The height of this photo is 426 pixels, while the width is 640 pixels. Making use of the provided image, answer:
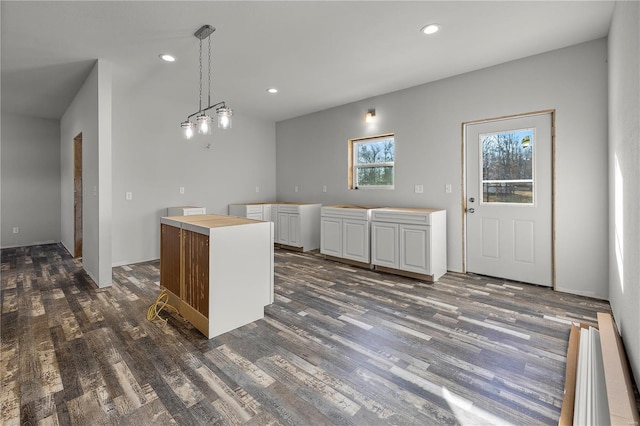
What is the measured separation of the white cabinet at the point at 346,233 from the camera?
4516 mm

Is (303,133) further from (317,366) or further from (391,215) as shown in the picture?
(317,366)

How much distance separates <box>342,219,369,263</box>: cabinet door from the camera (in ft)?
14.8

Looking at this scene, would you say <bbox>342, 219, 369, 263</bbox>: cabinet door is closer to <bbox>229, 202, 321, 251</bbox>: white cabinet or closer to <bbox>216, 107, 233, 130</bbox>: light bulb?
<bbox>229, 202, 321, 251</bbox>: white cabinet

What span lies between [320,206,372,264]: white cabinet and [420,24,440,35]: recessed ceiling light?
233 cm

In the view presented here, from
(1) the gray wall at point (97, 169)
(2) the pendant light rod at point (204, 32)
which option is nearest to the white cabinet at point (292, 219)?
(1) the gray wall at point (97, 169)

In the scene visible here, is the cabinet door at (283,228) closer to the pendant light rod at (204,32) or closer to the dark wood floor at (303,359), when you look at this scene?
the dark wood floor at (303,359)

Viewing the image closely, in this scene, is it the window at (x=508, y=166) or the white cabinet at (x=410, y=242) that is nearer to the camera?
the window at (x=508, y=166)

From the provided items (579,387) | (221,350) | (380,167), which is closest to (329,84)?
(380,167)

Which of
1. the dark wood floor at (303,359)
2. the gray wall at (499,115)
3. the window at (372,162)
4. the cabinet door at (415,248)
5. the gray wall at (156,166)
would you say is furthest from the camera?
the window at (372,162)

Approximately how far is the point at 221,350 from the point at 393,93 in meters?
4.26

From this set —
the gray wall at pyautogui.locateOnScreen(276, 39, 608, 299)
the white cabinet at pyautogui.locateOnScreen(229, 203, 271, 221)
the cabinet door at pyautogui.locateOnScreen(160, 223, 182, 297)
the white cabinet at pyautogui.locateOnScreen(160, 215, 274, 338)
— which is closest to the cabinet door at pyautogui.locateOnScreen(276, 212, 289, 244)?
the white cabinet at pyautogui.locateOnScreen(229, 203, 271, 221)

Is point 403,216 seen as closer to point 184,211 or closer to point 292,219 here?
point 292,219

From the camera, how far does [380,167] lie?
513 cm

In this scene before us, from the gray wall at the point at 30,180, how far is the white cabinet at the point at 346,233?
6.05m
